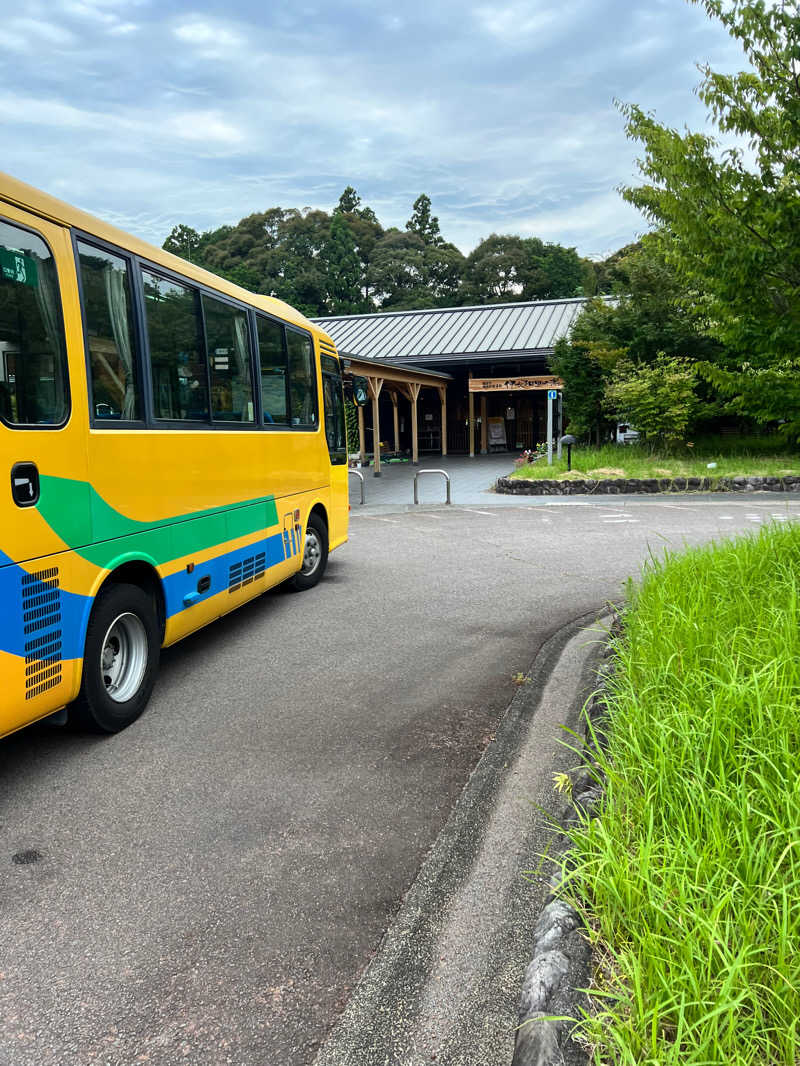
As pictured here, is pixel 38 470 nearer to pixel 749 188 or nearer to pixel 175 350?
pixel 175 350

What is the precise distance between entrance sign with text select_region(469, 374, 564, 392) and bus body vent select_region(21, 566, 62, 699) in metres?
20.9

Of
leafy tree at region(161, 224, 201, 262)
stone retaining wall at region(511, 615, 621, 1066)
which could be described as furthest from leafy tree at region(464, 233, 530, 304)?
stone retaining wall at region(511, 615, 621, 1066)

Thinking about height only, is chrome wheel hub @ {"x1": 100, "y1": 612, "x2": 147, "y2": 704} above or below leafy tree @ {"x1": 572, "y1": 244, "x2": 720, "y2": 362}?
below

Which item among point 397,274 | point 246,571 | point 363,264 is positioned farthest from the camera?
point 363,264

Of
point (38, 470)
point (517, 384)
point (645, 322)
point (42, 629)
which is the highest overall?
point (645, 322)

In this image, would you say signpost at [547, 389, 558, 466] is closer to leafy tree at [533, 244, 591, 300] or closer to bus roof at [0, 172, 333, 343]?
bus roof at [0, 172, 333, 343]

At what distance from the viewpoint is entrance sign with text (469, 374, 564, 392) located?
938 inches

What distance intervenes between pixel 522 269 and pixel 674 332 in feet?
130

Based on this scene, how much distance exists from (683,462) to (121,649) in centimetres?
1784

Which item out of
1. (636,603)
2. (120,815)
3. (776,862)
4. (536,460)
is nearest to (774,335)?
(636,603)

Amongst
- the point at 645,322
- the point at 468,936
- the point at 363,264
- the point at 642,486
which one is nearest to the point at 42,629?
the point at 468,936

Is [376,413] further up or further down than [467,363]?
further down

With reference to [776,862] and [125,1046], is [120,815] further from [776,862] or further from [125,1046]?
[776,862]

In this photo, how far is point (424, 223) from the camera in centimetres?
6950
